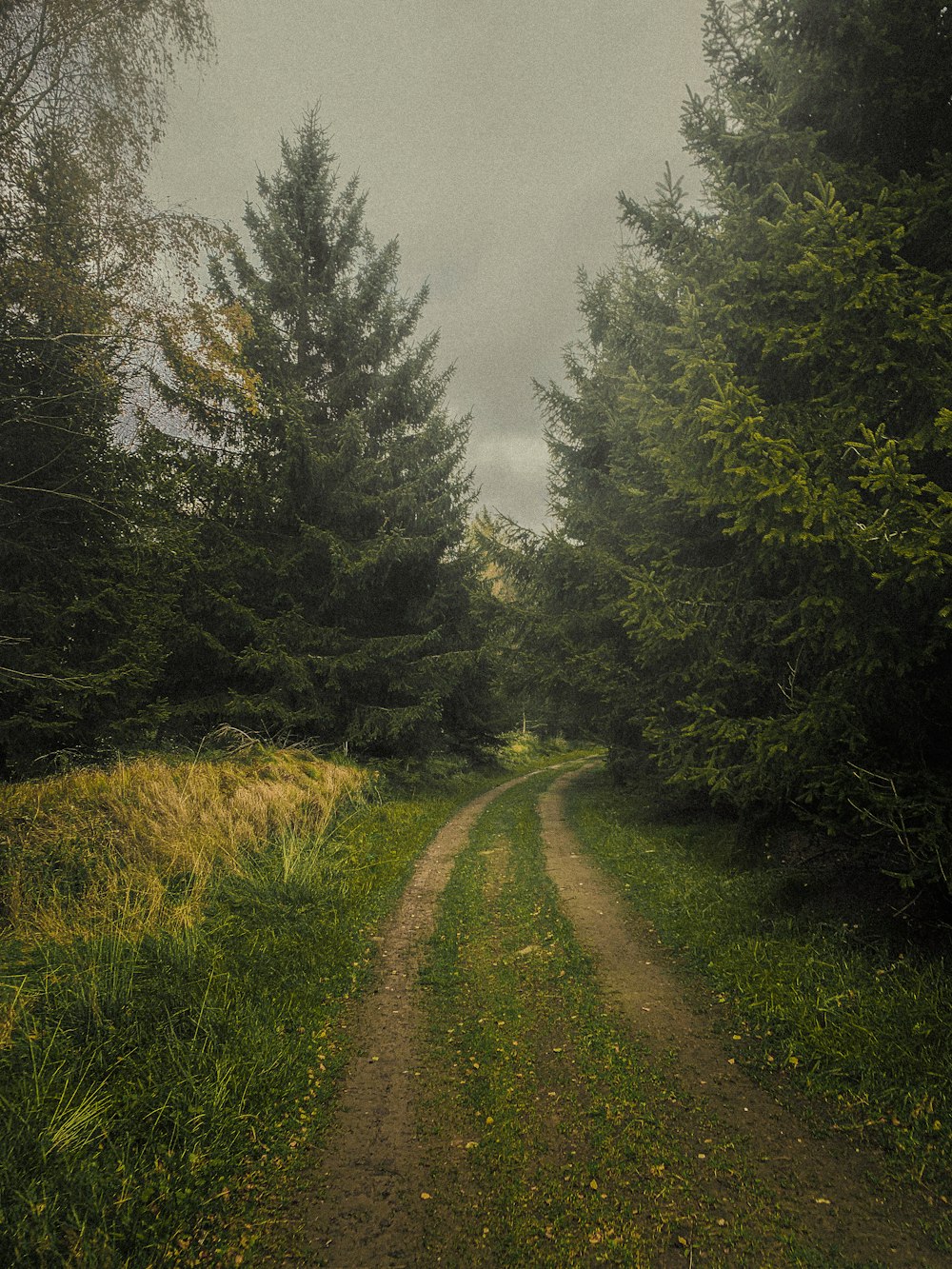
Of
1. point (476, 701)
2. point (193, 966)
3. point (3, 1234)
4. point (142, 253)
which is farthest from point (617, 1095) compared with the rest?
point (476, 701)

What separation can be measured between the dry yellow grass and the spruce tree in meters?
4.01

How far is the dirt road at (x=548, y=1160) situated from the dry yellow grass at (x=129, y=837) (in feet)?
8.49

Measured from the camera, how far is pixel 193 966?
14.3ft

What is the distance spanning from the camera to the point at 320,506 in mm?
13570

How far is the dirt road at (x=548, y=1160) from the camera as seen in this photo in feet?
7.96

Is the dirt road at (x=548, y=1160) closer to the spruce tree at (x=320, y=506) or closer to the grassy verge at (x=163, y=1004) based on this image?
the grassy verge at (x=163, y=1004)

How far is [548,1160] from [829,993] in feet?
8.88

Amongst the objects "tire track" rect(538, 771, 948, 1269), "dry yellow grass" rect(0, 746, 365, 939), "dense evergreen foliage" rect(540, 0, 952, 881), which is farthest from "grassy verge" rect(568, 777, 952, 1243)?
"dry yellow grass" rect(0, 746, 365, 939)

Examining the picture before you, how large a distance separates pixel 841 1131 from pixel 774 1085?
0.43 metres

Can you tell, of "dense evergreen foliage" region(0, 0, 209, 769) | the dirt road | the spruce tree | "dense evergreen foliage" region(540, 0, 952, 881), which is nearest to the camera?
the dirt road

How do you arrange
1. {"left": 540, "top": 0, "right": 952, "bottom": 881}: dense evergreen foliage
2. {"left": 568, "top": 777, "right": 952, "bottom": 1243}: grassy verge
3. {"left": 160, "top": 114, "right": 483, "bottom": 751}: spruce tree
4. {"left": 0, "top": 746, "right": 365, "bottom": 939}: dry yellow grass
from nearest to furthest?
{"left": 568, "top": 777, "right": 952, "bottom": 1243}: grassy verge, {"left": 540, "top": 0, "right": 952, "bottom": 881}: dense evergreen foliage, {"left": 0, "top": 746, "right": 365, "bottom": 939}: dry yellow grass, {"left": 160, "top": 114, "right": 483, "bottom": 751}: spruce tree

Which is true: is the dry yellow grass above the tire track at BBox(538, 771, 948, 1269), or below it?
above

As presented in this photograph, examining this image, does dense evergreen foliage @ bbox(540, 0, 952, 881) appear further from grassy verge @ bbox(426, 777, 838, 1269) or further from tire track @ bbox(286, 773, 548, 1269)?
tire track @ bbox(286, 773, 548, 1269)

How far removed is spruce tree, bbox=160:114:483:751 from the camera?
40.4 ft
